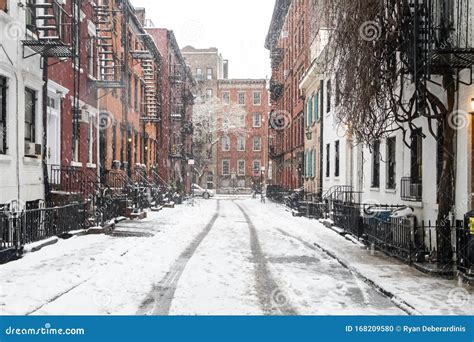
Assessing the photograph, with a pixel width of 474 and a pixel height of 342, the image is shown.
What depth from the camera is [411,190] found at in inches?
452

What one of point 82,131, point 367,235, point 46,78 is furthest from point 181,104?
point 367,235

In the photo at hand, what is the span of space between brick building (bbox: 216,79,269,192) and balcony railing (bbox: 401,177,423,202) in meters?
50.4

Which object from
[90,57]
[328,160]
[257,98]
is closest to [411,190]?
[328,160]

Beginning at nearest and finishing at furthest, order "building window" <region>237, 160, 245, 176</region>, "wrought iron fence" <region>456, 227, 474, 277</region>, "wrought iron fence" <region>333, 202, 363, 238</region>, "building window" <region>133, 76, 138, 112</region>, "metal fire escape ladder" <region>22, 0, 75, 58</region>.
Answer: "wrought iron fence" <region>456, 227, 474, 277</region>, "metal fire escape ladder" <region>22, 0, 75, 58</region>, "wrought iron fence" <region>333, 202, 363, 238</region>, "building window" <region>133, 76, 138, 112</region>, "building window" <region>237, 160, 245, 176</region>

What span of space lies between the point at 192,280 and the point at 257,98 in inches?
2293

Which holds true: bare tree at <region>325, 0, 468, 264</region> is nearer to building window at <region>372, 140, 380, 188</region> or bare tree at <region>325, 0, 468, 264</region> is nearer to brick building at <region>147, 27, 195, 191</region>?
building window at <region>372, 140, 380, 188</region>

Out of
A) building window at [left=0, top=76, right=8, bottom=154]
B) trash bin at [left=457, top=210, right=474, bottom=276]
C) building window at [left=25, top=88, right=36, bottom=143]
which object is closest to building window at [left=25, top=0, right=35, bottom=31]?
building window at [left=25, top=88, right=36, bottom=143]

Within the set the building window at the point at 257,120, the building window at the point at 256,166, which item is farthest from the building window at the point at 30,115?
the building window at the point at 257,120

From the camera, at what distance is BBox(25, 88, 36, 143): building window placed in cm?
1238

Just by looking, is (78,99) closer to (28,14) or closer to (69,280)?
(28,14)

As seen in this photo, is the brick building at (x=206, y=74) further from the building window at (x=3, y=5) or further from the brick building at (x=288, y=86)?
the building window at (x=3, y=5)

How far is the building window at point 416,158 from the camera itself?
1145cm

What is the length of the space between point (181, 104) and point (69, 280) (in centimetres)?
3684

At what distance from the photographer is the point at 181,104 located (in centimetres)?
4331
